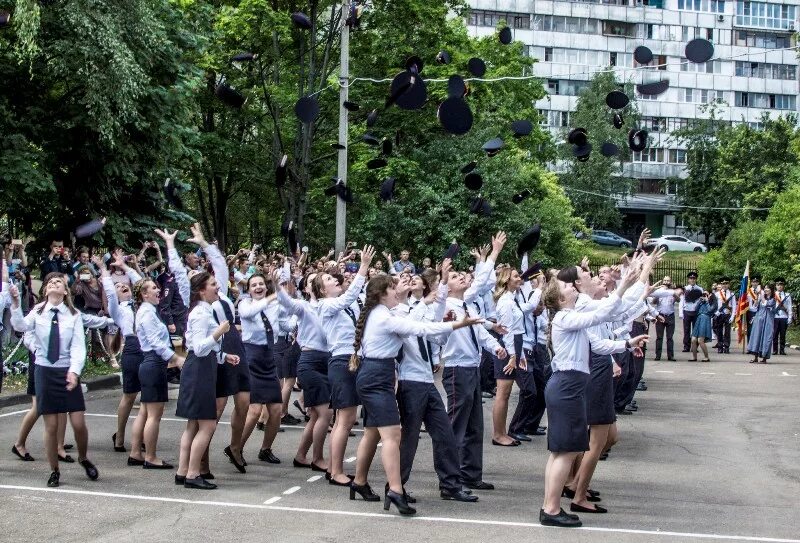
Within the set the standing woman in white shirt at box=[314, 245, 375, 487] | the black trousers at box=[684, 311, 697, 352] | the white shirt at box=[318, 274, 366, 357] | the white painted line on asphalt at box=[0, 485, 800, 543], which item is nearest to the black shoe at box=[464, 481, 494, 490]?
the standing woman in white shirt at box=[314, 245, 375, 487]

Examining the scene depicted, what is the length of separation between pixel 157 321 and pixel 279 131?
2728 cm

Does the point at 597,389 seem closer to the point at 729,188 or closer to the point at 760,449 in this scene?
the point at 760,449

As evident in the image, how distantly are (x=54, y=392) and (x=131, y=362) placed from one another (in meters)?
1.68

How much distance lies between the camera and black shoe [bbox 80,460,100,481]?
1057 cm

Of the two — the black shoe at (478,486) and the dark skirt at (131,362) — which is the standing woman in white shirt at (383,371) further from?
the dark skirt at (131,362)

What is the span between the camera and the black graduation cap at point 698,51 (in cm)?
1413

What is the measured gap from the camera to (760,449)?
13.1 m

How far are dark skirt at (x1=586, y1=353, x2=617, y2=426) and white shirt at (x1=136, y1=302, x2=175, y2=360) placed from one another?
157 inches

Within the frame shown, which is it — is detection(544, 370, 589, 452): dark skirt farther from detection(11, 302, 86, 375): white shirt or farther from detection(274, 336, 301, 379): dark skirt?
detection(274, 336, 301, 379): dark skirt

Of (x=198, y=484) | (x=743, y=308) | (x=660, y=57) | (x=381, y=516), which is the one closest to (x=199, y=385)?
(x=198, y=484)

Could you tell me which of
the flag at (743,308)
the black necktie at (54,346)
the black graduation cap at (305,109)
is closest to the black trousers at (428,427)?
the black necktie at (54,346)

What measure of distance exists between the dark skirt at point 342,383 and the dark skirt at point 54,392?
215cm

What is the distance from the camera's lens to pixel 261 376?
11.6 metres

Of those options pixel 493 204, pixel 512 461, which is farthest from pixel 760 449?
pixel 493 204
